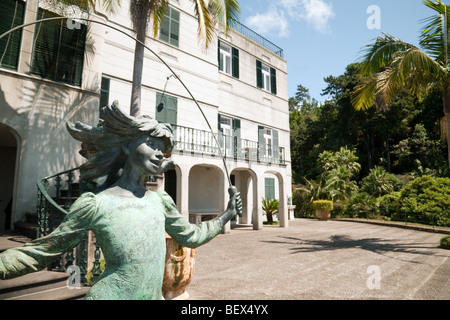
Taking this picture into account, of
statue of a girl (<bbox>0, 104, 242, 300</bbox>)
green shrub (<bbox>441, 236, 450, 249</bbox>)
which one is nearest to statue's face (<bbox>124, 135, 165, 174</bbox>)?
Answer: statue of a girl (<bbox>0, 104, 242, 300</bbox>)

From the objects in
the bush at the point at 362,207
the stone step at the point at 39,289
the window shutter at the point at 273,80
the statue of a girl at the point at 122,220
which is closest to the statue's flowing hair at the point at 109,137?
the statue of a girl at the point at 122,220

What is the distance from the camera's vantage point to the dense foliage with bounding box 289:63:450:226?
16500 millimetres

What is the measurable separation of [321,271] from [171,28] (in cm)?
1202

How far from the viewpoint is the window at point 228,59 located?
628 inches

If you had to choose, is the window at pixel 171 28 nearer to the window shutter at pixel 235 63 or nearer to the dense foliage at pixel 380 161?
the window shutter at pixel 235 63

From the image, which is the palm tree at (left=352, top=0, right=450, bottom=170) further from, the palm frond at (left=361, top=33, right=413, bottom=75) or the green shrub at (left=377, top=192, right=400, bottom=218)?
the green shrub at (left=377, top=192, right=400, bottom=218)

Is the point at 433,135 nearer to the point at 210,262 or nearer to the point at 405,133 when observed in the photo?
the point at 405,133

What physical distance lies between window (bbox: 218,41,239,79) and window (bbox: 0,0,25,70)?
10.0m

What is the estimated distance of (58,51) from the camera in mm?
8320

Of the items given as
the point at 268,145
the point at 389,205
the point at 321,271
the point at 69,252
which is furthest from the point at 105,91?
the point at 389,205

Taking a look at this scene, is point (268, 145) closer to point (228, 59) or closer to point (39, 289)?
point (228, 59)

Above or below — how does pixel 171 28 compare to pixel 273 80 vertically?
below

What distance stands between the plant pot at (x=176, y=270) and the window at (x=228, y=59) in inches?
551

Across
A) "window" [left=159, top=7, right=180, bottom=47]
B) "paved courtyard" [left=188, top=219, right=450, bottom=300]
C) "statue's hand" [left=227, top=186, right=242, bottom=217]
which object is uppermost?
"window" [left=159, top=7, right=180, bottom=47]
